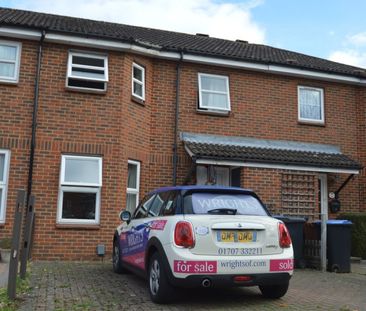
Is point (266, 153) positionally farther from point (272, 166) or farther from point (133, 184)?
point (133, 184)

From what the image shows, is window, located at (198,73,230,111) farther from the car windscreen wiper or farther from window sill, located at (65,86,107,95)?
the car windscreen wiper

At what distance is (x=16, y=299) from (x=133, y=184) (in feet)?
19.3

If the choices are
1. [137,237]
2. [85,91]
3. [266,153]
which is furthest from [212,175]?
[137,237]

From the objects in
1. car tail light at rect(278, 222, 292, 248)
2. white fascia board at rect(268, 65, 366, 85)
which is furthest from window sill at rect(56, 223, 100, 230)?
white fascia board at rect(268, 65, 366, 85)

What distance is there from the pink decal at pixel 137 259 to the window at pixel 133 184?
399cm

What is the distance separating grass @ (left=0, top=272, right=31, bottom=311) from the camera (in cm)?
538

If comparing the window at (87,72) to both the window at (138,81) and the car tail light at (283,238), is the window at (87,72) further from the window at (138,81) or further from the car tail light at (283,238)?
the car tail light at (283,238)

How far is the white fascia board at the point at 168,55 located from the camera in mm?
10750

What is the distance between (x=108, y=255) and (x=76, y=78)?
4.23 m

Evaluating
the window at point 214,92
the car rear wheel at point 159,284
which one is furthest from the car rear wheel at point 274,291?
the window at point 214,92

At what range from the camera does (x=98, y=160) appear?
1082 cm

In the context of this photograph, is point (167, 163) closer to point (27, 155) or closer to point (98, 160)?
point (98, 160)

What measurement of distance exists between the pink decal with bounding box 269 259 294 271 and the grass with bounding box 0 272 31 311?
3118 mm

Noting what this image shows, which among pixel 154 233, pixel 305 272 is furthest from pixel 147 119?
pixel 154 233
